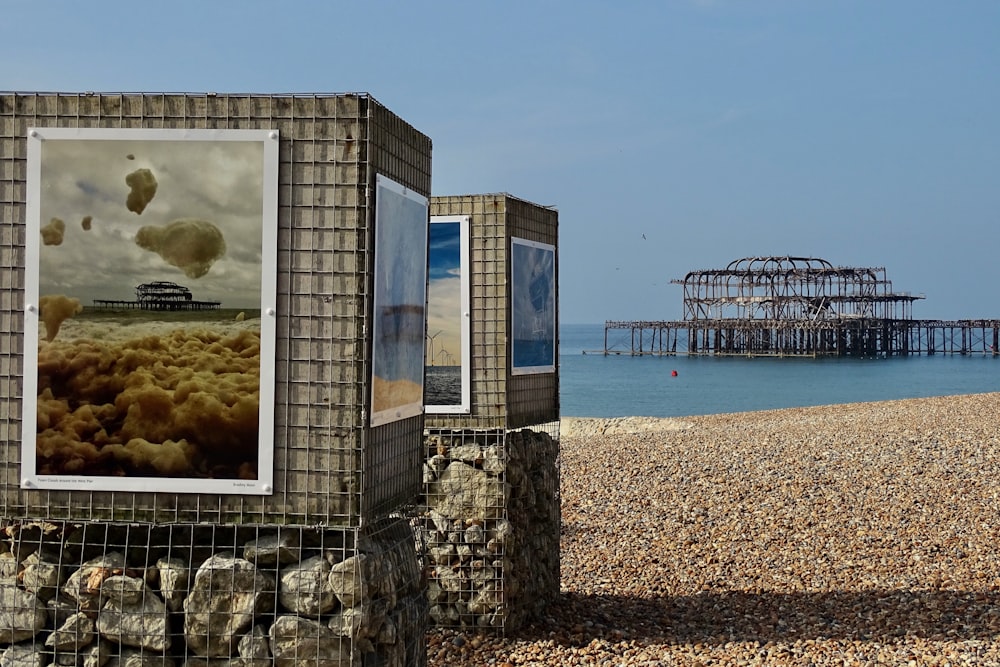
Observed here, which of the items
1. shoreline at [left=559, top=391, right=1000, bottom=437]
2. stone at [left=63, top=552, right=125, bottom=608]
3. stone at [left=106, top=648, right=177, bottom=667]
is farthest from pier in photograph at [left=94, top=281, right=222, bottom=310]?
shoreline at [left=559, top=391, right=1000, bottom=437]

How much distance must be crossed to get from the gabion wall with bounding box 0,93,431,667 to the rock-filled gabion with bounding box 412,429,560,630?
7.30ft

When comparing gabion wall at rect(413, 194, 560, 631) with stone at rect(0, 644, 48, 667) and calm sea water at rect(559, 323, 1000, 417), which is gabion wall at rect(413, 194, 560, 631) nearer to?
stone at rect(0, 644, 48, 667)

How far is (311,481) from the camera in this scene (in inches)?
164

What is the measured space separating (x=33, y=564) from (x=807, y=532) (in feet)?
22.8

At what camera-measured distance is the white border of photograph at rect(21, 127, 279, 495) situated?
4.14 meters

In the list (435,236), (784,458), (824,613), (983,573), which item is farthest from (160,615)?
(784,458)

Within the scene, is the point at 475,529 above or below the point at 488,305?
below

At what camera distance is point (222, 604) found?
166 inches

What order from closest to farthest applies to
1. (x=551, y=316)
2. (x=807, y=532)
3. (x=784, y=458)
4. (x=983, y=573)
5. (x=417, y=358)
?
1. (x=417, y=358)
2. (x=551, y=316)
3. (x=983, y=573)
4. (x=807, y=532)
5. (x=784, y=458)

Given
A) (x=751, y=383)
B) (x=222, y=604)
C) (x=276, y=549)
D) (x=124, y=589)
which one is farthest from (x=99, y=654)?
(x=751, y=383)

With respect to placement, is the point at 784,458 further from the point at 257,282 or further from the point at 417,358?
the point at 257,282

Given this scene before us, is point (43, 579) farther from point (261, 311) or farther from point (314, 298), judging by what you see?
point (314, 298)

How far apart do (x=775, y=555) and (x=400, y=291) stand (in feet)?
17.5

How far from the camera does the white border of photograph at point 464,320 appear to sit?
675cm
